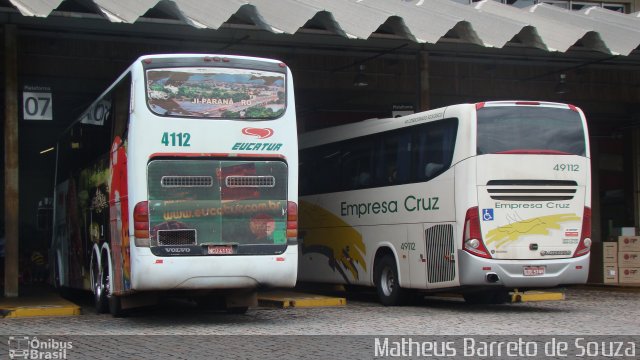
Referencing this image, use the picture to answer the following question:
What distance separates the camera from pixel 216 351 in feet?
35.3

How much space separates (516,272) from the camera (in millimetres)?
15734

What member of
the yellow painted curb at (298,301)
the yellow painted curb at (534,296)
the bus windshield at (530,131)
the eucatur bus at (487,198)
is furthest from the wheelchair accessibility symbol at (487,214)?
the yellow painted curb at (534,296)

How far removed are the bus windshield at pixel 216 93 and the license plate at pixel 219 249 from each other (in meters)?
1.87

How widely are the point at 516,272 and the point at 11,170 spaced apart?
33.5ft

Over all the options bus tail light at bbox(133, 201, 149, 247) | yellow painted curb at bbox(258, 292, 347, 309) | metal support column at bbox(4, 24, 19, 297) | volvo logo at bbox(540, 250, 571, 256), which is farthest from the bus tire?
volvo logo at bbox(540, 250, 571, 256)

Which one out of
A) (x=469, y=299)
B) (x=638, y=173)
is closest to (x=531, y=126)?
(x=469, y=299)

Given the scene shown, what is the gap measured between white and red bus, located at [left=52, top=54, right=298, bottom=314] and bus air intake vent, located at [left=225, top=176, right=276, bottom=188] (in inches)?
0.6

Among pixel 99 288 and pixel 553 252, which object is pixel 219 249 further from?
pixel 553 252

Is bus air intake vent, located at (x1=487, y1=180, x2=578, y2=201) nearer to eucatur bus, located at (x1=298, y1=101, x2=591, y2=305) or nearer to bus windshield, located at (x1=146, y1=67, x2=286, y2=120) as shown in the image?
eucatur bus, located at (x1=298, y1=101, x2=591, y2=305)

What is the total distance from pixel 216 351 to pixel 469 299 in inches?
362

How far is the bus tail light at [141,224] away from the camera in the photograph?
13.4 metres

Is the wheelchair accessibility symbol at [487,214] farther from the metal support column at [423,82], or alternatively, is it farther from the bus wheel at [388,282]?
the metal support column at [423,82]

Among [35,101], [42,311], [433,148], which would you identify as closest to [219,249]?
[42,311]

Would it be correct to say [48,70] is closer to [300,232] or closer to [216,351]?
[300,232]
